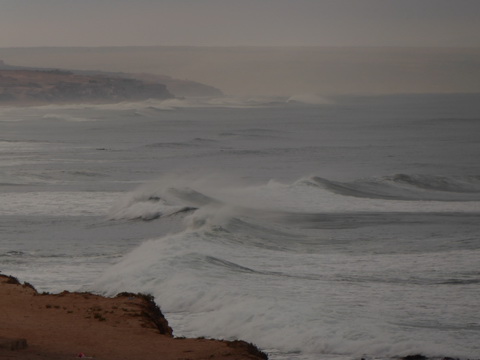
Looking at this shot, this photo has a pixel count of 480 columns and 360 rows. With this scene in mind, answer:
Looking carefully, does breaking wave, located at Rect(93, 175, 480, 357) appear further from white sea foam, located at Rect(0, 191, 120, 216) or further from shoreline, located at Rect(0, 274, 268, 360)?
shoreline, located at Rect(0, 274, 268, 360)

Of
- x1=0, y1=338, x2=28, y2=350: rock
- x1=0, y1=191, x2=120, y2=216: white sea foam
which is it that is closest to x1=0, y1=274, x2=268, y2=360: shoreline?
x1=0, y1=338, x2=28, y2=350: rock

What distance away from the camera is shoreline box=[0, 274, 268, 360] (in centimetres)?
946

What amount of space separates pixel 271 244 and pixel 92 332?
9085 millimetres

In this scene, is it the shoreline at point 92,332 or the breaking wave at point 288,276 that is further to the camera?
the breaking wave at point 288,276

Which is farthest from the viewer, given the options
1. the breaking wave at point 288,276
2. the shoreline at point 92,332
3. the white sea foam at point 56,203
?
the white sea foam at point 56,203

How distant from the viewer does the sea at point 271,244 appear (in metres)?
12.2

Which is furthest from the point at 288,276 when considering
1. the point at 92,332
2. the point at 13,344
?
the point at 13,344

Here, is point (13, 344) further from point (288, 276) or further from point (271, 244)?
point (271, 244)

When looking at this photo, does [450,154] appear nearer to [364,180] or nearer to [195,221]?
[364,180]

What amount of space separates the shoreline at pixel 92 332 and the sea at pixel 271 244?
3.44 ft

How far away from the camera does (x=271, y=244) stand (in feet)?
62.8

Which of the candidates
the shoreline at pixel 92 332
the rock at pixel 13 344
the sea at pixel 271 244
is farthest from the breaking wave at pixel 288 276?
the rock at pixel 13 344

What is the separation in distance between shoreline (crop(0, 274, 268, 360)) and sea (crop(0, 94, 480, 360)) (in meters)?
1.05

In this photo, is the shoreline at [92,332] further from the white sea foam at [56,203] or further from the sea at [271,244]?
the white sea foam at [56,203]
